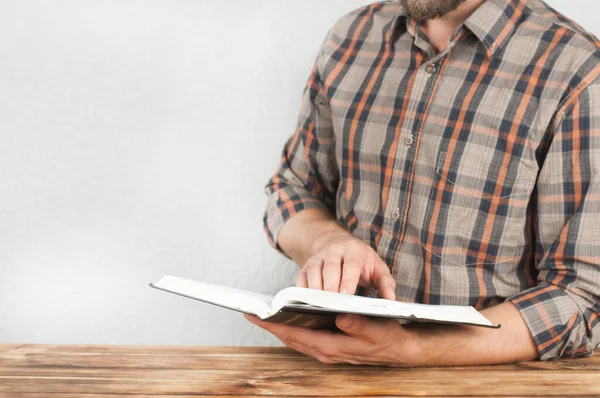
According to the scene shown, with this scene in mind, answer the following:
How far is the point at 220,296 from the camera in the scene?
100 cm

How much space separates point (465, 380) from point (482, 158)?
1.54ft

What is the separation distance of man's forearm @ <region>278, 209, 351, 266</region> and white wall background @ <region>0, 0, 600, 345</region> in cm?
30

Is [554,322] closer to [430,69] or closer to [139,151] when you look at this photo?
[430,69]

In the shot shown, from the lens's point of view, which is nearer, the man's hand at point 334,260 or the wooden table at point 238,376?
the wooden table at point 238,376

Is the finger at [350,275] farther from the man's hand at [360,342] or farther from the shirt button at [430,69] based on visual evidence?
the shirt button at [430,69]

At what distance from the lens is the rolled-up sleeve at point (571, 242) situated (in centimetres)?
124

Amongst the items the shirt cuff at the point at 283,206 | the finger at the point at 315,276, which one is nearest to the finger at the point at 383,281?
the finger at the point at 315,276

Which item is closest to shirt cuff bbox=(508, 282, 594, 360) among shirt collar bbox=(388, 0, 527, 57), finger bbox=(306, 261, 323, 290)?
finger bbox=(306, 261, 323, 290)

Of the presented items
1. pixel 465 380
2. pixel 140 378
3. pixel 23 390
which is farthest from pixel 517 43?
pixel 23 390

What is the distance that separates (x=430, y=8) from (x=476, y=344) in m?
0.65

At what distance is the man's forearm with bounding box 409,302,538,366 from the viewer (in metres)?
1.15

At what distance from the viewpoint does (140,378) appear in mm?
1067

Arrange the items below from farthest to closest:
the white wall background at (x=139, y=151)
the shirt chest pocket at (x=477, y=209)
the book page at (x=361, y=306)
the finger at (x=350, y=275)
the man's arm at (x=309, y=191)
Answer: the white wall background at (x=139, y=151) → the man's arm at (x=309, y=191) → the shirt chest pocket at (x=477, y=209) → the finger at (x=350, y=275) → the book page at (x=361, y=306)

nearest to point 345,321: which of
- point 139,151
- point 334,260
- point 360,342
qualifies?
point 360,342
